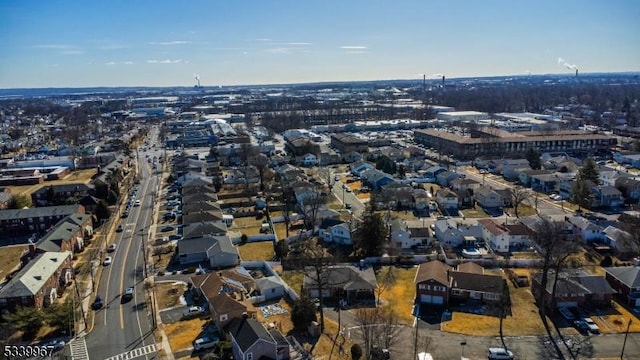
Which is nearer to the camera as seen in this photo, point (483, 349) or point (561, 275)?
point (483, 349)

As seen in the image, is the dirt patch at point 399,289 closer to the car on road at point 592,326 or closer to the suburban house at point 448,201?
the car on road at point 592,326

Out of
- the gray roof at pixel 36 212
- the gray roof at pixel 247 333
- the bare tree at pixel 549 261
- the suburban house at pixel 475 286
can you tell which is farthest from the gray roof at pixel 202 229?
the bare tree at pixel 549 261

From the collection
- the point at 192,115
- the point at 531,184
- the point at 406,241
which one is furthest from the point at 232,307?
the point at 192,115

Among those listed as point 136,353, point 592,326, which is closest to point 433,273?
point 592,326

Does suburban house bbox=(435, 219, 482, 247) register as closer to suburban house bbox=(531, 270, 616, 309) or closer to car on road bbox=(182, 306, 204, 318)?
suburban house bbox=(531, 270, 616, 309)

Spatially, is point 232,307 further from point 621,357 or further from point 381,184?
point 381,184

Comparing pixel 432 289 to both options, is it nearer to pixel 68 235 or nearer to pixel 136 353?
pixel 136 353
